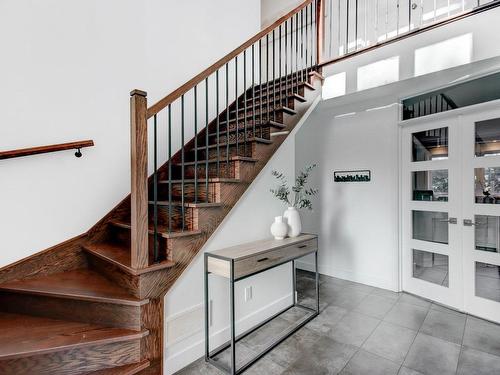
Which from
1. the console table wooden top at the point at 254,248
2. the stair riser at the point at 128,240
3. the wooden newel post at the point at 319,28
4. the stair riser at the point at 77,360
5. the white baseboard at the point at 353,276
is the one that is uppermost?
the wooden newel post at the point at 319,28

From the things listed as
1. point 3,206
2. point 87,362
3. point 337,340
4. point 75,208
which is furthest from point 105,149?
point 337,340

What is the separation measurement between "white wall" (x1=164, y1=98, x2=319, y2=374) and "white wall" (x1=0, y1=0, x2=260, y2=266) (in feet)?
3.55

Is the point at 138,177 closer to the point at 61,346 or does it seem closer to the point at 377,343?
the point at 61,346

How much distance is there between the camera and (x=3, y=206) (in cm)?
199

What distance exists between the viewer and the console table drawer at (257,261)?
6.82 ft

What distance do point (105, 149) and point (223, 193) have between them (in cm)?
124

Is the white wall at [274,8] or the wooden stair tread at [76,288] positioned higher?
the white wall at [274,8]

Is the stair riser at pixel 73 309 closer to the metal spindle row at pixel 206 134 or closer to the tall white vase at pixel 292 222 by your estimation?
the metal spindle row at pixel 206 134

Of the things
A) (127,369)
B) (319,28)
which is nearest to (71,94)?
(127,369)

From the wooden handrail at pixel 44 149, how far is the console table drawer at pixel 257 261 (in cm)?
141

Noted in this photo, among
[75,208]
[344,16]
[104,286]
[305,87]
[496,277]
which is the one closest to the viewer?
[104,286]

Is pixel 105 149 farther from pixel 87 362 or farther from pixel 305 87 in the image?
pixel 305 87

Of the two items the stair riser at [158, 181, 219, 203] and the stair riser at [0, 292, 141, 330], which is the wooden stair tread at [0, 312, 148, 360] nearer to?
the stair riser at [0, 292, 141, 330]

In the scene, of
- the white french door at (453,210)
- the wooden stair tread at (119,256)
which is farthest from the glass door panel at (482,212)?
the wooden stair tread at (119,256)
